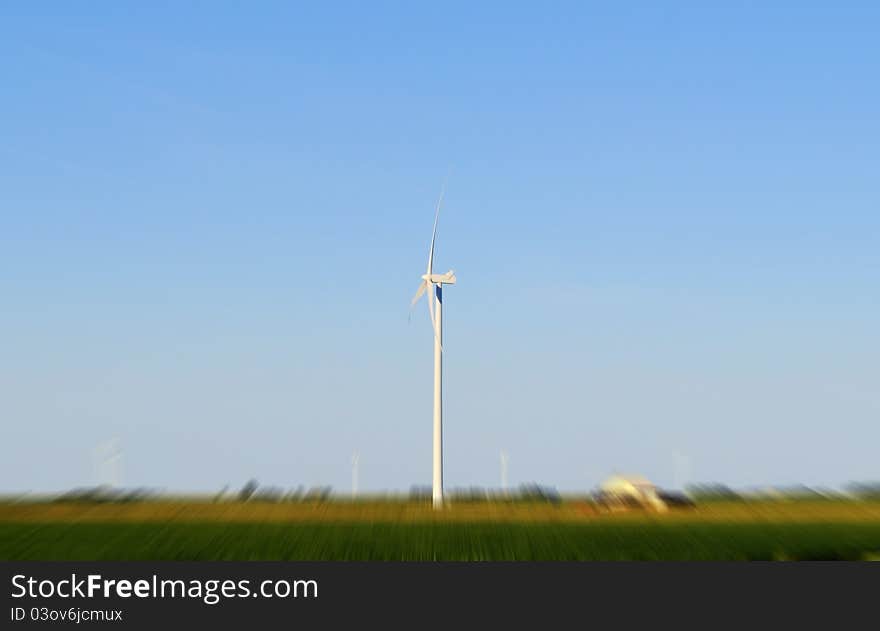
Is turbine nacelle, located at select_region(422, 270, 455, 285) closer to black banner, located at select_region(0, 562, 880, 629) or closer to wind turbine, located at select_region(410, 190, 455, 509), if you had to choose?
wind turbine, located at select_region(410, 190, 455, 509)

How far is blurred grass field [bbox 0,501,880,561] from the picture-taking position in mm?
63719

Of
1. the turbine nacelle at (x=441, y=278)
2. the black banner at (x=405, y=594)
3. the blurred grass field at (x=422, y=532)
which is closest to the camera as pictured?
the black banner at (x=405, y=594)

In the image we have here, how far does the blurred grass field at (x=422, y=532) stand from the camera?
6372 cm

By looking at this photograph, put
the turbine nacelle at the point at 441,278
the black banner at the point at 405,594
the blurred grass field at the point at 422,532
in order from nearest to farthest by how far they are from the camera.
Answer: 1. the black banner at the point at 405,594
2. the blurred grass field at the point at 422,532
3. the turbine nacelle at the point at 441,278

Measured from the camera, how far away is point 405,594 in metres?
44.9

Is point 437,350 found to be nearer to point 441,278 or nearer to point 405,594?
point 441,278

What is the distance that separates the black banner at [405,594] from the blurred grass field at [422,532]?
13965mm

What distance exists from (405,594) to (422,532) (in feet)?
84.2

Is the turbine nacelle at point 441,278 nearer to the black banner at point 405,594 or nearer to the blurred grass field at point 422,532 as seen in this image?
the blurred grass field at point 422,532

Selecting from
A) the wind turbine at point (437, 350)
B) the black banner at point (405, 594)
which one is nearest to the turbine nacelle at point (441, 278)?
the wind turbine at point (437, 350)

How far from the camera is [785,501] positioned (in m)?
95.8

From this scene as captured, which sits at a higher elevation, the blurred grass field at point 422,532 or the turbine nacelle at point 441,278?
the turbine nacelle at point 441,278

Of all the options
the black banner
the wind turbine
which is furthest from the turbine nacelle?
the black banner

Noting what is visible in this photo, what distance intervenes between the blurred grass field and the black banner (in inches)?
550
